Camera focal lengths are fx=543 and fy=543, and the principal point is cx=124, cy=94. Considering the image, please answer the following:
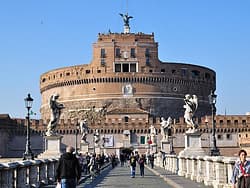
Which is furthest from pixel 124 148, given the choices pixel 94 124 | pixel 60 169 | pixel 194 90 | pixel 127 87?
pixel 60 169

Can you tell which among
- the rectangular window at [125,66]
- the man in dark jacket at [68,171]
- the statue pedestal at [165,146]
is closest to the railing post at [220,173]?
the man in dark jacket at [68,171]

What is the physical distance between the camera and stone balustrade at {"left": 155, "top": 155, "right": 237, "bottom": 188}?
10.7m

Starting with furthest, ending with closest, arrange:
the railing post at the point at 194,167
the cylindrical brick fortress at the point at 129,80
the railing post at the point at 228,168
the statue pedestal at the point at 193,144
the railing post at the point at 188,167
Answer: the cylindrical brick fortress at the point at 129,80, the statue pedestal at the point at 193,144, the railing post at the point at 188,167, the railing post at the point at 194,167, the railing post at the point at 228,168

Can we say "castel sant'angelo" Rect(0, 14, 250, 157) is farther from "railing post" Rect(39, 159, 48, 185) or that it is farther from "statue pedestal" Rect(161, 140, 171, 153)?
"railing post" Rect(39, 159, 48, 185)

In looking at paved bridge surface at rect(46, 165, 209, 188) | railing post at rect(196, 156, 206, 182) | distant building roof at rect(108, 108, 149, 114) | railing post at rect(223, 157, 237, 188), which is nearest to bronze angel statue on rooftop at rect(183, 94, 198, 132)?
paved bridge surface at rect(46, 165, 209, 188)

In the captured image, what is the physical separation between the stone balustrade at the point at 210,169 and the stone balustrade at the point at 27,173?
3893 millimetres

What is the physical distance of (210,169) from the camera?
12.5 metres

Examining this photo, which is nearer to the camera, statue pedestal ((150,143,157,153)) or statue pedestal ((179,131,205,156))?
statue pedestal ((179,131,205,156))

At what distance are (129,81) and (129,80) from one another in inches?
5.7

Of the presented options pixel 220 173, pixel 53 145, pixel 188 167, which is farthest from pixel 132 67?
pixel 220 173

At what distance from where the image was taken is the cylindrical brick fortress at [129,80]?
71812mm

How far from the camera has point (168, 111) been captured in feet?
239

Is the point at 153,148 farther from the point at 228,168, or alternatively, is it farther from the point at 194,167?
the point at 228,168

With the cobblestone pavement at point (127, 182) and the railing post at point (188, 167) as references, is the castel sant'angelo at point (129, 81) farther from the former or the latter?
the railing post at point (188, 167)
